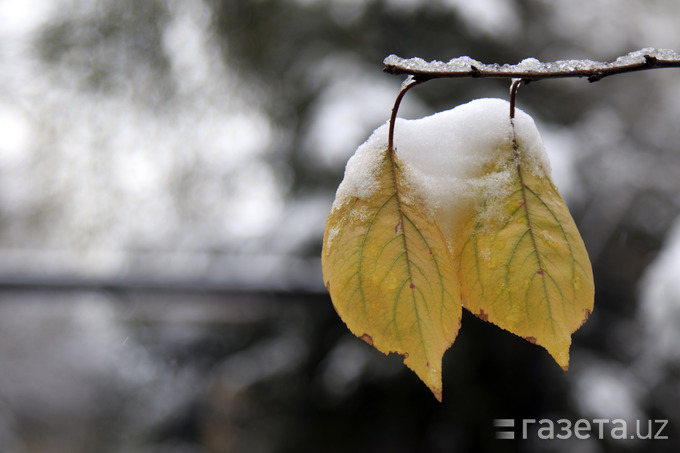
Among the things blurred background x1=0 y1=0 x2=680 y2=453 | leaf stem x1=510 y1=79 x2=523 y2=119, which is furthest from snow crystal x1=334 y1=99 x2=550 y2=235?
blurred background x1=0 y1=0 x2=680 y2=453

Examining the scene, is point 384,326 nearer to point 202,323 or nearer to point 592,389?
point 592,389

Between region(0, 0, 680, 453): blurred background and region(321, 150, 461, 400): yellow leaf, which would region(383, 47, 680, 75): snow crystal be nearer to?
region(321, 150, 461, 400): yellow leaf

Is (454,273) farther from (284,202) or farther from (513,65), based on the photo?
(284,202)

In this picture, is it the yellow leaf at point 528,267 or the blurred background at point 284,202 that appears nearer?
the yellow leaf at point 528,267

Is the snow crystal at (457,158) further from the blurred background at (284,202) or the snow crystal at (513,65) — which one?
the blurred background at (284,202)

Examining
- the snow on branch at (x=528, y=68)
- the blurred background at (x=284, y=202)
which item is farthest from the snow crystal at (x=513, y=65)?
the blurred background at (x=284, y=202)

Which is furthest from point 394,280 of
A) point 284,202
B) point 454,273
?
point 284,202

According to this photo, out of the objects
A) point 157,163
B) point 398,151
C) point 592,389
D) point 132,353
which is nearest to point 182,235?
point 157,163
